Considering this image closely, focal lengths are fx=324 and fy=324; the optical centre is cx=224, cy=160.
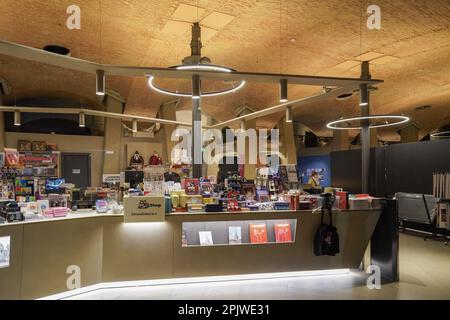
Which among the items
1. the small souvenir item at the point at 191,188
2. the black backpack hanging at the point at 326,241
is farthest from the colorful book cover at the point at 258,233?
the small souvenir item at the point at 191,188

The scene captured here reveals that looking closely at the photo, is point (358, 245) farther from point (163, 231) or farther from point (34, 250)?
point (34, 250)

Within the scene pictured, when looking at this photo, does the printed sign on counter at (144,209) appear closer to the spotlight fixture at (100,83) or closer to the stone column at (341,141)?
the spotlight fixture at (100,83)

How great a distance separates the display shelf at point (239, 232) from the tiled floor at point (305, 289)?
1.77 ft

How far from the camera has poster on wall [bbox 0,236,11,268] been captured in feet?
11.2

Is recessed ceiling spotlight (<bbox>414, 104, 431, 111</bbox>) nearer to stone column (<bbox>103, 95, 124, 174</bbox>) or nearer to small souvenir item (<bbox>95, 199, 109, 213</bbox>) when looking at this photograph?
stone column (<bbox>103, 95, 124, 174</bbox>)

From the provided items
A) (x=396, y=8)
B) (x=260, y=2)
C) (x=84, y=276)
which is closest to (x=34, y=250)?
(x=84, y=276)

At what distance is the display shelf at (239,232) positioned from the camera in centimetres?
450

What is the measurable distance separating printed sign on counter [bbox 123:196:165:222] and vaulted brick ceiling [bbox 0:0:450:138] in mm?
3772

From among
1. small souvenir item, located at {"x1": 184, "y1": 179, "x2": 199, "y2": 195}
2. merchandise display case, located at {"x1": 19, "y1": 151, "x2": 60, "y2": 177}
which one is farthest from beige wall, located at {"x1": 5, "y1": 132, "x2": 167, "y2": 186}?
small souvenir item, located at {"x1": 184, "y1": 179, "x2": 199, "y2": 195}

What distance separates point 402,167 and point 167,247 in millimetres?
8040

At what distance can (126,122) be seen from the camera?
44.6ft

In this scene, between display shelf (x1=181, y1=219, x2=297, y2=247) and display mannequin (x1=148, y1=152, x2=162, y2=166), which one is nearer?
display shelf (x1=181, y1=219, x2=297, y2=247)

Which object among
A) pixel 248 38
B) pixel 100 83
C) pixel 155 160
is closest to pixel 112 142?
pixel 155 160

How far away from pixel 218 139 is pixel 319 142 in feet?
21.2
